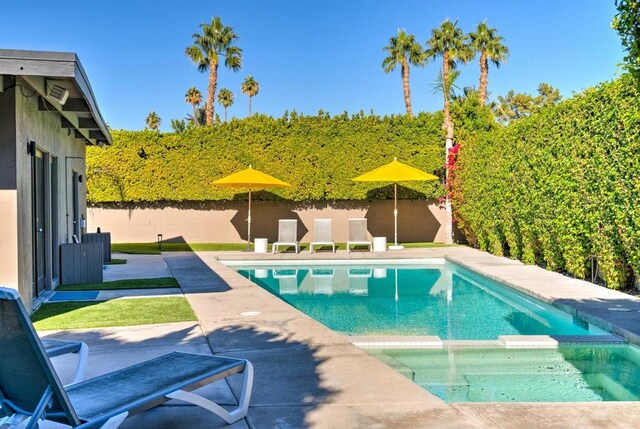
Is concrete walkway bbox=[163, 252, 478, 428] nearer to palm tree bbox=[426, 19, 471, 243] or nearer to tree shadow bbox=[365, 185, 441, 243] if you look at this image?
tree shadow bbox=[365, 185, 441, 243]

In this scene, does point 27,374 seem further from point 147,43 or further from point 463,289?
point 147,43

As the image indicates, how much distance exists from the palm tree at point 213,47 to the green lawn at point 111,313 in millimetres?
22015

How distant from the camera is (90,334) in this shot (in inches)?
233

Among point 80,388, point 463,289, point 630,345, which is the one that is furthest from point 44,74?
point 463,289

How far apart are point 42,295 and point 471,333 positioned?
6232 mm

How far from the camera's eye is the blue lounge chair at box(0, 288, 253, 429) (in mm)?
2514

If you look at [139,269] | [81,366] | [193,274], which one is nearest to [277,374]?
[81,366]

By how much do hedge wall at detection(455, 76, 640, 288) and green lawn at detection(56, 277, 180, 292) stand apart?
22.7 ft

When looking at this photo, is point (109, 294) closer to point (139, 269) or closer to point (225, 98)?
point (139, 269)

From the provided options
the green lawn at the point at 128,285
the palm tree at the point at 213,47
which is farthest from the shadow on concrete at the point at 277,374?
the palm tree at the point at 213,47

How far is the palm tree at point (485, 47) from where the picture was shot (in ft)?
107

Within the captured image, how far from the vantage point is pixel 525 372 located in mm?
5223

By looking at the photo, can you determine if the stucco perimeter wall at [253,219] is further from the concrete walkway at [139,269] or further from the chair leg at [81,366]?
the chair leg at [81,366]

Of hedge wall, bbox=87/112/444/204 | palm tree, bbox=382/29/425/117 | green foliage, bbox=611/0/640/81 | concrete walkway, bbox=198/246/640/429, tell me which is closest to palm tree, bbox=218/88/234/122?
palm tree, bbox=382/29/425/117
